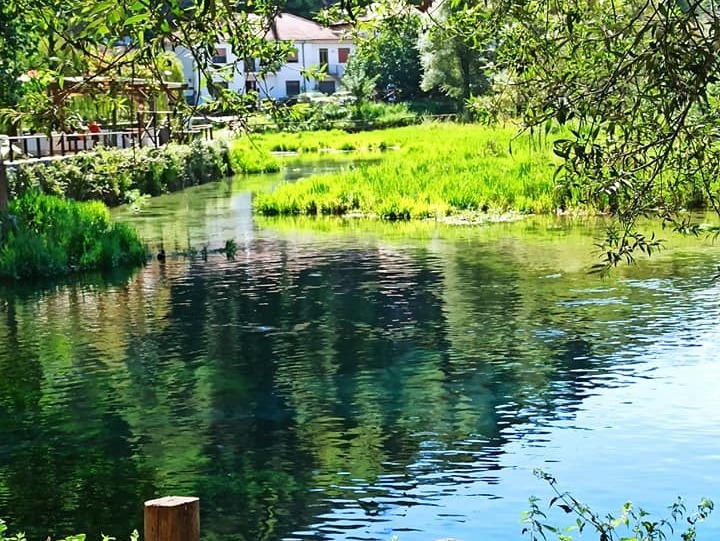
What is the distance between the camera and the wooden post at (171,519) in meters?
3.81

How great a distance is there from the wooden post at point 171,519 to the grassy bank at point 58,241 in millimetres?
16837

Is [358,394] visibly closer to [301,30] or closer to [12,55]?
[12,55]

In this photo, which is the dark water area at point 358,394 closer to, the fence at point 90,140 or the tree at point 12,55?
the tree at point 12,55

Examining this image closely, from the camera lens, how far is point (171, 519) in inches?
150

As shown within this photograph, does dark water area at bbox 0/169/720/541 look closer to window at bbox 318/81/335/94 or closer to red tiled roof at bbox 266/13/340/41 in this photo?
red tiled roof at bbox 266/13/340/41

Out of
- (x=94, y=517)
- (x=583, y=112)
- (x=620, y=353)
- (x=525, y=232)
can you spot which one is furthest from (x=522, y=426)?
(x=525, y=232)

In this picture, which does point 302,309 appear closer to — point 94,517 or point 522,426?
point 522,426

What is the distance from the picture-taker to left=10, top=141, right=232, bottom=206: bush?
1089 inches

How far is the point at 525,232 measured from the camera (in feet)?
82.9

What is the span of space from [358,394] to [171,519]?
28.6ft

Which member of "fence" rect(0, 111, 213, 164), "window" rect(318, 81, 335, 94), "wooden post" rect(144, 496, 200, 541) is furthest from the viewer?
"window" rect(318, 81, 335, 94)

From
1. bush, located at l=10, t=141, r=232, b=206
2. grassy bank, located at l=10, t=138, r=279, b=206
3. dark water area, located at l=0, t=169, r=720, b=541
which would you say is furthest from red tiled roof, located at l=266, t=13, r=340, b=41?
dark water area, located at l=0, t=169, r=720, b=541

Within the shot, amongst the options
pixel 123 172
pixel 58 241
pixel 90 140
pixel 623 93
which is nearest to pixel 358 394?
pixel 623 93

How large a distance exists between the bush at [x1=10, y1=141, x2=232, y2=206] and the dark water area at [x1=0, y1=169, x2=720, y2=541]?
25.0ft
